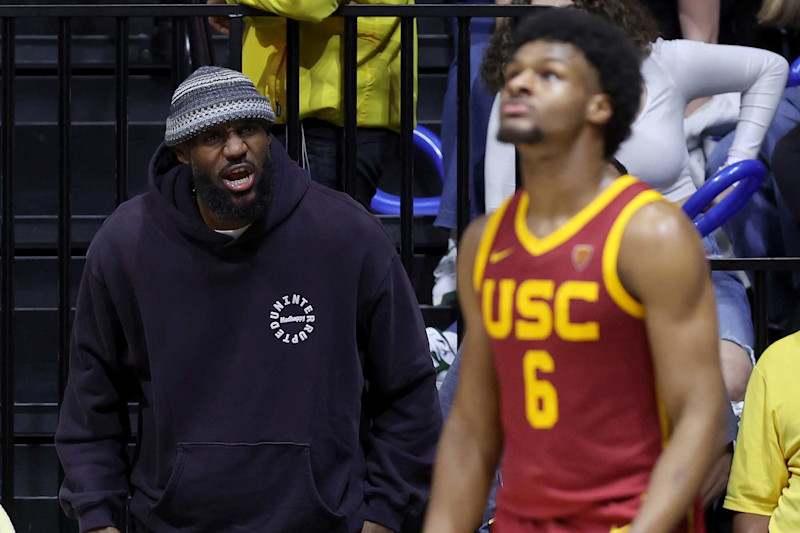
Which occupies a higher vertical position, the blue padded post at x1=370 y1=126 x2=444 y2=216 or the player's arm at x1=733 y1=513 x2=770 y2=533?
the blue padded post at x1=370 y1=126 x2=444 y2=216

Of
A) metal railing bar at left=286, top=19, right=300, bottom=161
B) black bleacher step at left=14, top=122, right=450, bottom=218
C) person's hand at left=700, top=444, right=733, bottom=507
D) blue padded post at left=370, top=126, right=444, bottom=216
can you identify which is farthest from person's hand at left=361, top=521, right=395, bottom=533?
black bleacher step at left=14, top=122, right=450, bottom=218

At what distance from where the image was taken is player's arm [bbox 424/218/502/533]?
9.93 ft

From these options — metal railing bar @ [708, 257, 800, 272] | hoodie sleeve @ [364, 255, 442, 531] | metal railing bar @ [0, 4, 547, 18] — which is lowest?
hoodie sleeve @ [364, 255, 442, 531]

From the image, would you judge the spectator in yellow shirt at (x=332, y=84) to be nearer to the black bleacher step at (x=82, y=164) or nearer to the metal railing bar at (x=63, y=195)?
the metal railing bar at (x=63, y=195)

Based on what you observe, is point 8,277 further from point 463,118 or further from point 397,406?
point 463,118

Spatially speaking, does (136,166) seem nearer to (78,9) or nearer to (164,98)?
(164,98)

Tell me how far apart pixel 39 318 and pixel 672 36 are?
291 cm

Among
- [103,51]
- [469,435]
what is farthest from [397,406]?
[103,51]

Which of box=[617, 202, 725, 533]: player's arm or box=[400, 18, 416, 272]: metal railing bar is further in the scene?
box=[400, 18, 416, 272]: metal railing bar

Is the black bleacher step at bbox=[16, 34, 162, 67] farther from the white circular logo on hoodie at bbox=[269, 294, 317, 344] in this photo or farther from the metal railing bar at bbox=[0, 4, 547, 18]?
the white circular logo on hoodie at bbox=[269, 294, 317, 344]

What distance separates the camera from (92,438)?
13.8ft

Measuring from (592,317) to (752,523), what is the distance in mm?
1664

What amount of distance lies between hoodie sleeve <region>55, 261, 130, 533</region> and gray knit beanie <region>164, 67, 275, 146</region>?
512 mm

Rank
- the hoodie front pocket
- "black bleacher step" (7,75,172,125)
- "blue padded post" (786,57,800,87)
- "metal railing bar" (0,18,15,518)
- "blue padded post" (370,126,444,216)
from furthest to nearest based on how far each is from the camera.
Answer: "black bleacher step" (7,75,172,125) → "blue padded post" (370,126,444,216) → "blue padded post" (786,57,800,87) → "metal railing bar" (0,18,15,518) → the hoodie front pocket
